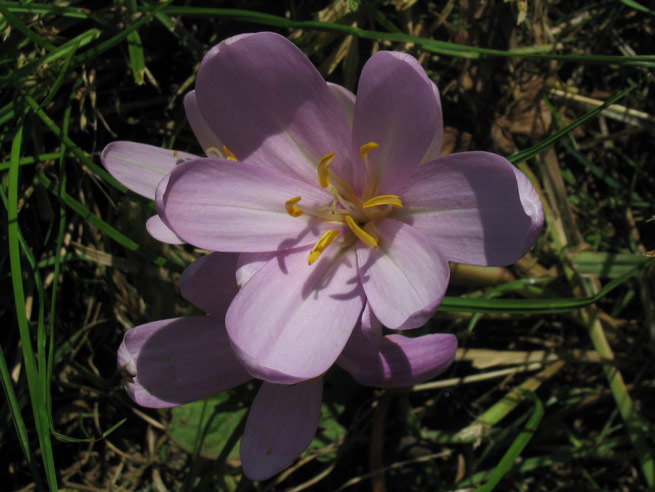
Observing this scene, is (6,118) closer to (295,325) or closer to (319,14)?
(319,14)

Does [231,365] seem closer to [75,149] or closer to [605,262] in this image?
[75,149]

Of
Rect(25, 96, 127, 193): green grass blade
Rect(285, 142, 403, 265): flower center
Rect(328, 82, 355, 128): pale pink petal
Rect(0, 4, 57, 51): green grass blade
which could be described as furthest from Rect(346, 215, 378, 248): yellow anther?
Rect(0, 4, 57, 51): green grass blade

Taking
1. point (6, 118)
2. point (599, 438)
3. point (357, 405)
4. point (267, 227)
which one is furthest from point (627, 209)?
point (6, 118)

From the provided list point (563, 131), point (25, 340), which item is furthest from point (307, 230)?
point (25, 340)

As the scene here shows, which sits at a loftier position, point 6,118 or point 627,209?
point 6,118

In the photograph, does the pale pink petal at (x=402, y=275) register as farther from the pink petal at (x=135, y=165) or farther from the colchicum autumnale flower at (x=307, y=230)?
the pink petal at (x=135, y=165)

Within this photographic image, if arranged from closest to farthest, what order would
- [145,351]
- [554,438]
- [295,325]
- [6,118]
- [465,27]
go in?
1. [295,325]
2. [145,351]
3. [6,118]
4. [465,27]
5. [554,438]

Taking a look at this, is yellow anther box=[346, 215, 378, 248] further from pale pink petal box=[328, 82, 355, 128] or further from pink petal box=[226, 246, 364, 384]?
pale pink petal box=[328, 82, 355, 128]
